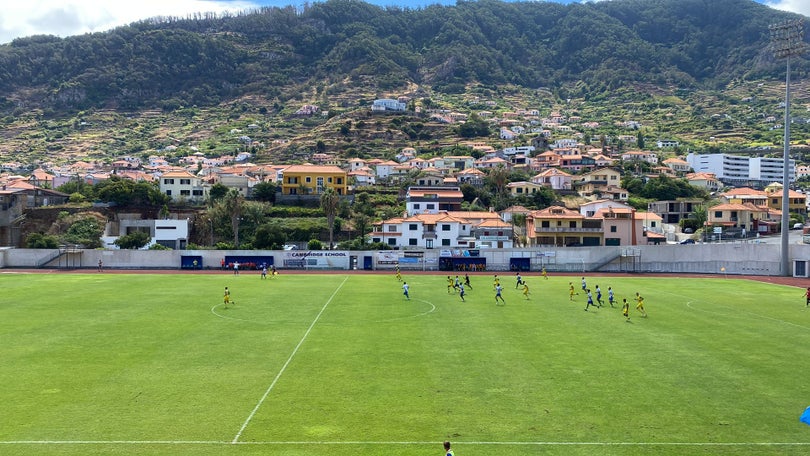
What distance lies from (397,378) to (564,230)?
62893 mm

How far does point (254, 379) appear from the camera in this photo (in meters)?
22.5

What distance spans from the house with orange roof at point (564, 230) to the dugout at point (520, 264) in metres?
14.3

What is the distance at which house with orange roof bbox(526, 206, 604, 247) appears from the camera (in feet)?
268

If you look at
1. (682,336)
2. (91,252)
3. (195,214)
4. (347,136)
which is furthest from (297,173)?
(682,336)

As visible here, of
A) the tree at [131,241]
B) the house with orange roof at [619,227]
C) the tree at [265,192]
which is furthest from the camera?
the tree at [265,192]

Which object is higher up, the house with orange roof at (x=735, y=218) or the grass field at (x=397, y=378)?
the house with orange roof at (x=735, y=218)

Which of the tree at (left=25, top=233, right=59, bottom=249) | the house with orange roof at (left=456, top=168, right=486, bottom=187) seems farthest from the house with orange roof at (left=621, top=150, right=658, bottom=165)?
the tree at (left=25, top=233, right=59, bottom=249)

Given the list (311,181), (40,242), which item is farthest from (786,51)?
(40,242)

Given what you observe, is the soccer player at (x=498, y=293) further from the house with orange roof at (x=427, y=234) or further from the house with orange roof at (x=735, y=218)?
the house with orange roof at (x=735, y=218)

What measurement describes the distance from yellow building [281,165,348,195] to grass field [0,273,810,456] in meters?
63.7

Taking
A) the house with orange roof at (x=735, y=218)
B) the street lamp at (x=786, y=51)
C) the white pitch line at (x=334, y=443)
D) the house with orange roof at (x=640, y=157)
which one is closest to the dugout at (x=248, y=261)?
the street lamp at (x=786, y=51)

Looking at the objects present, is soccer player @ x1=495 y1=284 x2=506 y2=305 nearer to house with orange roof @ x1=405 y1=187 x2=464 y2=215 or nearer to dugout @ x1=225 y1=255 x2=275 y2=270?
dugout @ x1=225 y1=255 x2=275 y2=270

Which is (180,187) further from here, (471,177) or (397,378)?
(397,378)

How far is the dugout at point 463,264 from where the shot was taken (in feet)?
225
